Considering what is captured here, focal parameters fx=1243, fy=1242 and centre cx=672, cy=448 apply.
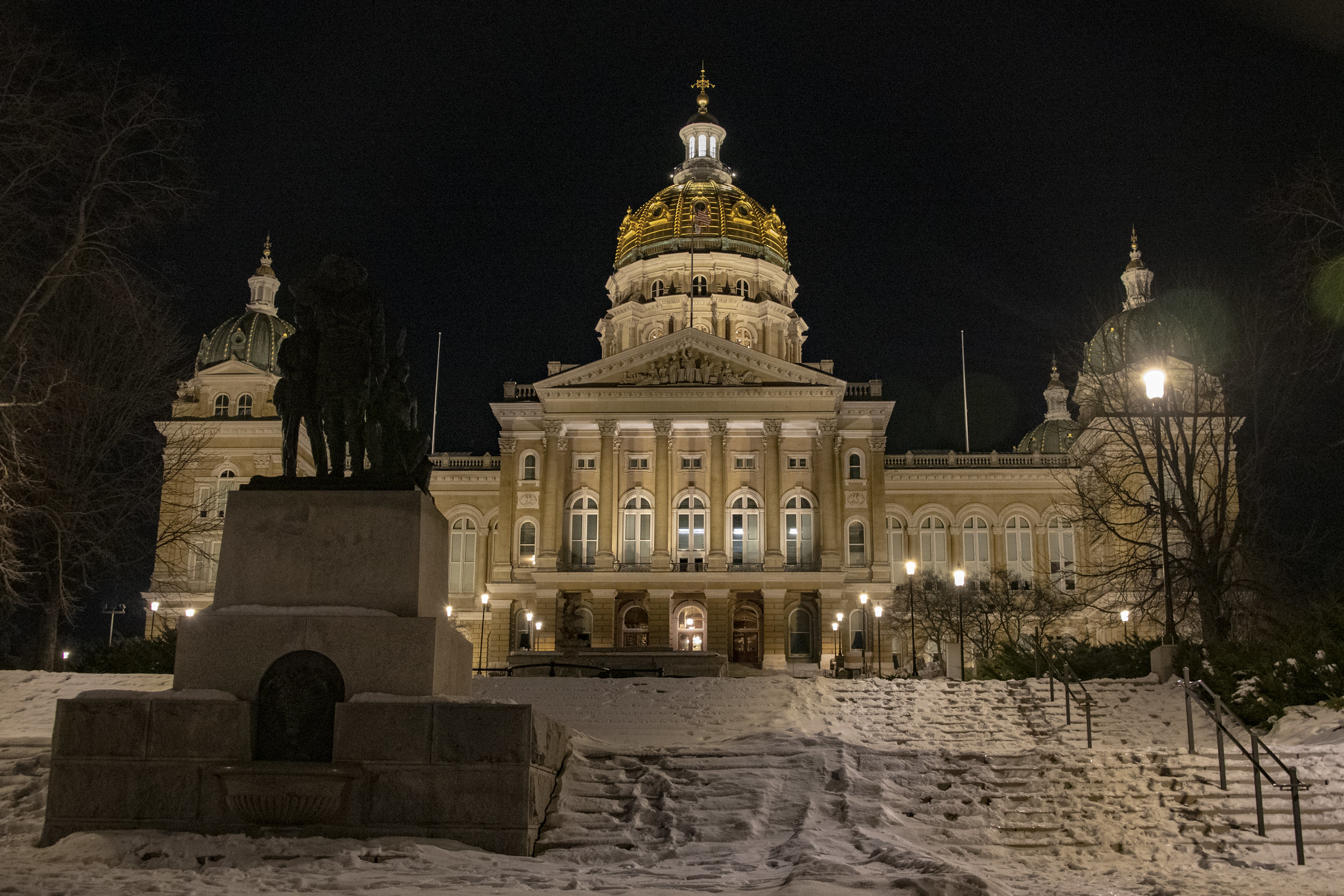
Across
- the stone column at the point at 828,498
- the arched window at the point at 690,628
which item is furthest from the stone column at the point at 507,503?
the stone column at the point at 828,498

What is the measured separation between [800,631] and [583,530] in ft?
35.7

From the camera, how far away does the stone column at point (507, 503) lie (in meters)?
57.2

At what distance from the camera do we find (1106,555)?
191 feet

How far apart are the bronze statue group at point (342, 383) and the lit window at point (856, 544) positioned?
45957 mm

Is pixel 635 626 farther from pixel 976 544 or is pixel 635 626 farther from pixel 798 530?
pixel 976 544

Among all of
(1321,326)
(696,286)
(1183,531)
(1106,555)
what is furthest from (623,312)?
(1321,326)

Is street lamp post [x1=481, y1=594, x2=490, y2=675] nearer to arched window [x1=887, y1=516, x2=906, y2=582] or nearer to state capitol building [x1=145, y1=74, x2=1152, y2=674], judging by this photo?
state capitol building [x1=145, y1=74, x2=1152, y2=674]

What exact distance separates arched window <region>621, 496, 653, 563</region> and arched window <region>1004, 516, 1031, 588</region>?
1935 centimetres

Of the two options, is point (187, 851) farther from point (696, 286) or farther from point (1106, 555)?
point (696, 286)

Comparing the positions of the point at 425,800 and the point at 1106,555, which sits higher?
the point at 1106,555

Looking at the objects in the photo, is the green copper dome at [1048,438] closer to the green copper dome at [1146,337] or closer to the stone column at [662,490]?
the stone column at [662,490]

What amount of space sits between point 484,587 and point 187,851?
5071cm

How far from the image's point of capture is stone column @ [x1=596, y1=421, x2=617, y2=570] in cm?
5416

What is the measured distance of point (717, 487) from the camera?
54875 mm
